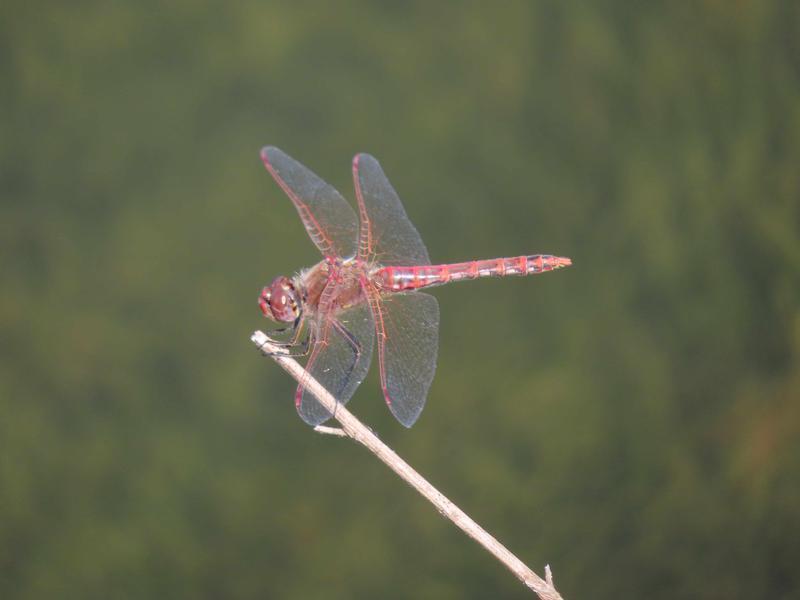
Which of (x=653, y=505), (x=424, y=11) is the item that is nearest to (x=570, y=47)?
(x=424, y=11)

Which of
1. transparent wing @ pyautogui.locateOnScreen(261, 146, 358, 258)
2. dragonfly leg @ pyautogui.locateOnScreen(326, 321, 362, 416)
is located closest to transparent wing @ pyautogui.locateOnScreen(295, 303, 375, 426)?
dragonfly leg @ pyautogui.locateOnScreen(326, 321, 362, 416)

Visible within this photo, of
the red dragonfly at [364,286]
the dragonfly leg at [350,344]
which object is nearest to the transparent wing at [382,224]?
the red dragonfly at [364,286]

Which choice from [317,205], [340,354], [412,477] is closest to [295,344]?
[340,354]

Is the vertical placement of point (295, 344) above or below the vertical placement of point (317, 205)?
below

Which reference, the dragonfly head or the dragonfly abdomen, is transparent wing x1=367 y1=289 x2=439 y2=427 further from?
the dragonfly head

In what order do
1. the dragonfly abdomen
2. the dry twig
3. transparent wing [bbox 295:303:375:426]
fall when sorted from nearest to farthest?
1. the dry twig
2. transparent wing [bbox 295:303:375:426]
3. the dragonfly abdomen

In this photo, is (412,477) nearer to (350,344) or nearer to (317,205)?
(350,344)

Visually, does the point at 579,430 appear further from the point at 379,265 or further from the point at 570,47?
the point at 570,47
